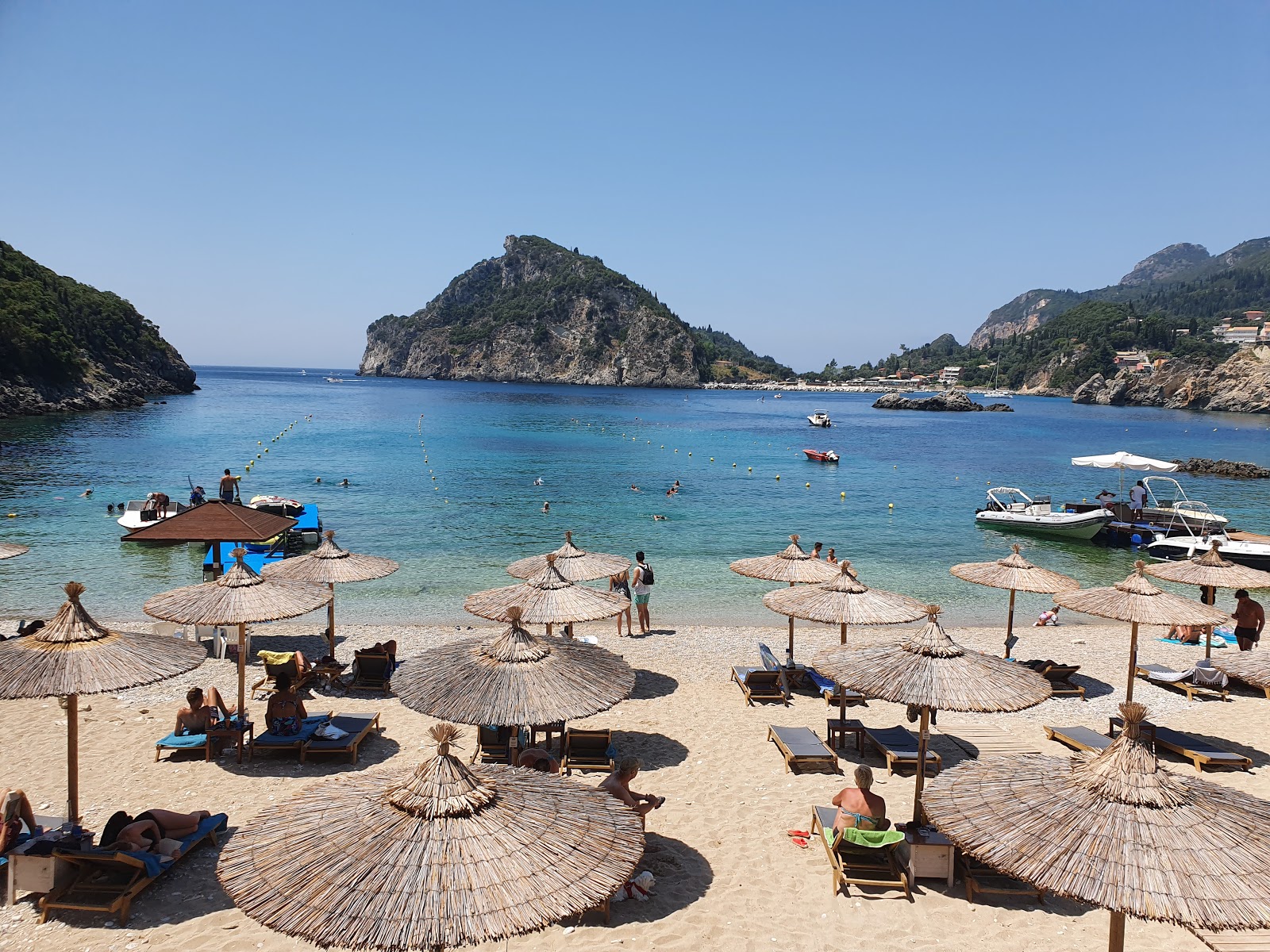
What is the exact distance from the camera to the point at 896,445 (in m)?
76.0

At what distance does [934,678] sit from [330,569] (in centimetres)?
1011

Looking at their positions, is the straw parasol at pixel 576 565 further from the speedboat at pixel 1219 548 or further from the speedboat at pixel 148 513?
the speedboat at pixel 1219 548

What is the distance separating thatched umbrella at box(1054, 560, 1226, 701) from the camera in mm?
11375

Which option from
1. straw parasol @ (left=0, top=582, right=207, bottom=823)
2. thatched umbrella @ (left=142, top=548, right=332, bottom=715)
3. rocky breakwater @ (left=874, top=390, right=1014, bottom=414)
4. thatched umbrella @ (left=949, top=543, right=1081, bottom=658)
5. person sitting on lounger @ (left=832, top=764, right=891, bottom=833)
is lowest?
person sitting on lounger @ (left=832, top=764, right=891, bottom=833)

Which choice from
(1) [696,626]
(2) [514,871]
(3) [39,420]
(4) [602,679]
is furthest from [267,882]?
(3) [39,420]

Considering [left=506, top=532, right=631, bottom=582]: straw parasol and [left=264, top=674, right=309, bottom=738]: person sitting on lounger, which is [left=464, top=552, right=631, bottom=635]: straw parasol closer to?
[left=506, top=532, right=631, bottom=582]: straw parasol

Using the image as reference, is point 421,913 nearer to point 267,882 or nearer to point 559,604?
point 267,882

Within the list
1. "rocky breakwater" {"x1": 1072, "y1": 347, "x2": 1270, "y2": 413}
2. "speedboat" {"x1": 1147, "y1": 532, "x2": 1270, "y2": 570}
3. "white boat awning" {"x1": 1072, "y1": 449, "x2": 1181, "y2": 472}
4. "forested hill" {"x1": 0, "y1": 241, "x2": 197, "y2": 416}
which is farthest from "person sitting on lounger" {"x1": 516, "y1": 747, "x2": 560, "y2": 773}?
"rocky breakwater" {"x1": 1072, "y1": 347, "x2": 1270, "y2": 413}

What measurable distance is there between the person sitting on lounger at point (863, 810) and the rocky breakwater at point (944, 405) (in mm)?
148649

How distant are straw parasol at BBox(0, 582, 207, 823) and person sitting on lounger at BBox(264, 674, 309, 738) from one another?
2.59 metres

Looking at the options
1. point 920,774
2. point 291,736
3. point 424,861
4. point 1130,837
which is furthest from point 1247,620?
point 291,736

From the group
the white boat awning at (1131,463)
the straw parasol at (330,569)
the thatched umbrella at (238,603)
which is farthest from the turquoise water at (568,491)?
Answer: the thatched umbrella at (238,603)

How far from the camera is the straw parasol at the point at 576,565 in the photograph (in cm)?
1320

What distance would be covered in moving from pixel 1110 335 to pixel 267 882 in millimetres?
217917
